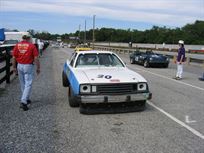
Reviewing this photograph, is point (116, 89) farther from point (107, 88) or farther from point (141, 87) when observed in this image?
point (141, 87)

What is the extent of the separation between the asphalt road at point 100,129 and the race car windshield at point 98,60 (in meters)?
1.19

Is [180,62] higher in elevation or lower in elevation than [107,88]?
lower

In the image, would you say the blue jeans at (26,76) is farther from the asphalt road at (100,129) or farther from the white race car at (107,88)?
the white race car at (107,88)

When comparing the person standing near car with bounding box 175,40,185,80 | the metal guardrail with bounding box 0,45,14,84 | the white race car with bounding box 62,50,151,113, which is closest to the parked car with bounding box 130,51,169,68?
the person standing near car with bounding box 175,40,185,80

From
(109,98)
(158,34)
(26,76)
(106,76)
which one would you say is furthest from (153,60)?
(158,34)

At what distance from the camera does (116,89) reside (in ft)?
26.4

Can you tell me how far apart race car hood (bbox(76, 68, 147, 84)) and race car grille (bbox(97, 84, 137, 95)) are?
11 centimetres

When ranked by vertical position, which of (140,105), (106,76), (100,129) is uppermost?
(106,76)

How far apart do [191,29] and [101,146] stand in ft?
329

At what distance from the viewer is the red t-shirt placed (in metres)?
8.58

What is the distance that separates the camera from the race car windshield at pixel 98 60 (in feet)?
33.0

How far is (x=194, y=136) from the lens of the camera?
20.8 feet

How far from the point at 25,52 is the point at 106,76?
1990 mm

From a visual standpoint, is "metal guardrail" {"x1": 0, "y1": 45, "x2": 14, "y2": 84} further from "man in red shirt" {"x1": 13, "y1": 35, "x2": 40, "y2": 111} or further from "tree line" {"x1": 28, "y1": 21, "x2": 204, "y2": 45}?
"tree line" {"x1": 28, "y1": 21, "x2": 204, "y2": 45}
